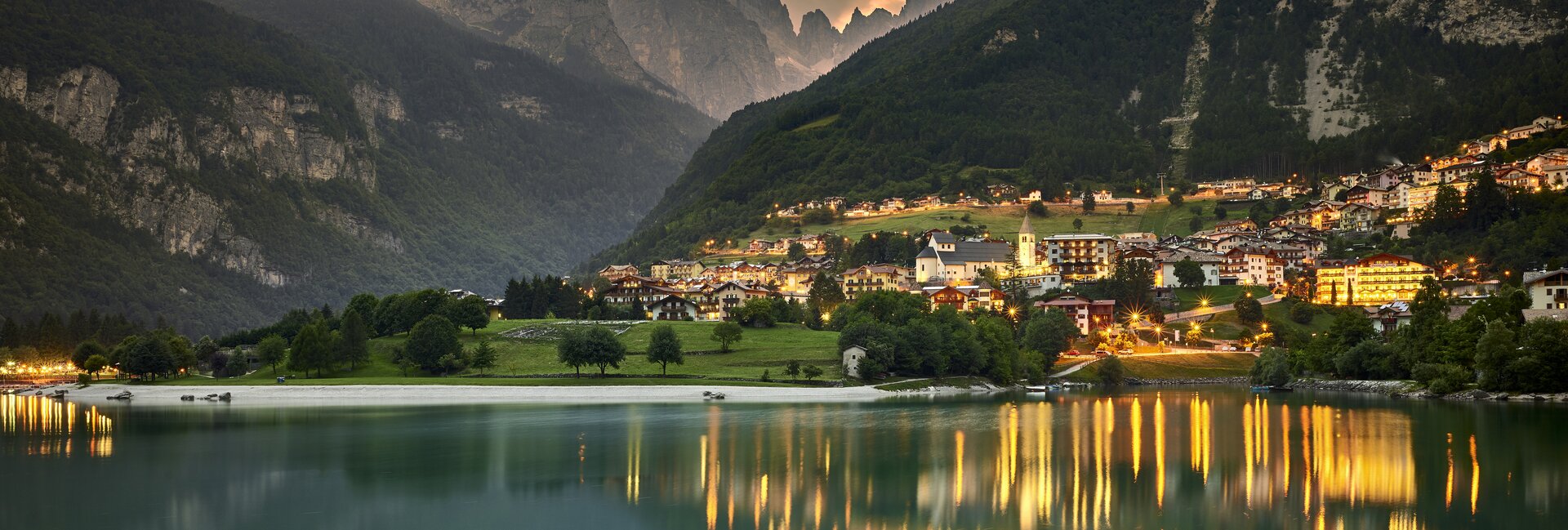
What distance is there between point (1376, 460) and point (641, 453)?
27.2 meters

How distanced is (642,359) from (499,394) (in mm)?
14278

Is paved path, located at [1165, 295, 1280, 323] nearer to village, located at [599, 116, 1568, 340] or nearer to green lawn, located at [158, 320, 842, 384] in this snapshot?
village, located at [599, 116, 1568, 340]

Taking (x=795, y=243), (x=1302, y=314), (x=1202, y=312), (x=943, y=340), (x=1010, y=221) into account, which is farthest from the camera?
(x=1010, y=221)

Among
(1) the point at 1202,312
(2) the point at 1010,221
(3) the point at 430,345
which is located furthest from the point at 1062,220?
(3) the point at 430,345

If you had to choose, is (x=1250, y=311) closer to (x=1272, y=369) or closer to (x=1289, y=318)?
(x=1289, y=318)

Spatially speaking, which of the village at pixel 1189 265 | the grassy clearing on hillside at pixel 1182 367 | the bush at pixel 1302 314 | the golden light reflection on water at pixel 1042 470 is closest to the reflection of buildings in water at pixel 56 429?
the golden light reflection on water at pixel 1042 470

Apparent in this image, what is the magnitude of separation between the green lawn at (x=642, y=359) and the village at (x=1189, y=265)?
1121 centimetres

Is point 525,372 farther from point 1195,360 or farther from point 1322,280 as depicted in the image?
point 1322,280

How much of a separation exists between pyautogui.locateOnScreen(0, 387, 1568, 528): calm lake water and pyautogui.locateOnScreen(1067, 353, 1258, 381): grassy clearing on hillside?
36.7m

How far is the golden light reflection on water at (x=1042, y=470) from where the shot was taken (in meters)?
38.7

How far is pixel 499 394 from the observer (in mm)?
91188

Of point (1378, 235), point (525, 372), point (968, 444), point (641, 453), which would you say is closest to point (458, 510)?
point (641, 453)

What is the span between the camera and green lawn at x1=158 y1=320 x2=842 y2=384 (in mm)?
96750

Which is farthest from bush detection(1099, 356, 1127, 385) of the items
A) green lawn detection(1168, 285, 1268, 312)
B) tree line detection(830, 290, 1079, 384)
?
green lawn detection(1168, 285, 1268, 312)
